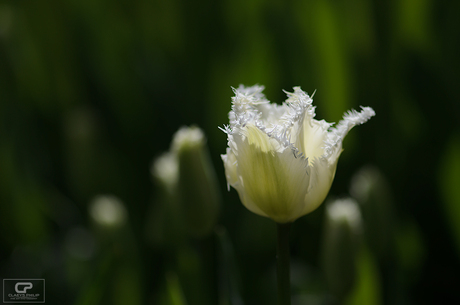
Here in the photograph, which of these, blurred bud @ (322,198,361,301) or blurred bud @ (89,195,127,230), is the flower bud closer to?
blurred bud @ (89,195,127,230)

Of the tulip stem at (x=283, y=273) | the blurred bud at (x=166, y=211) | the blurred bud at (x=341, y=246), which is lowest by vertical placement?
the tulip stem at (x=283, y=273)

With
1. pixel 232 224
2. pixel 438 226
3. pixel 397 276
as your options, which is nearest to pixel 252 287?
pixel 232 224

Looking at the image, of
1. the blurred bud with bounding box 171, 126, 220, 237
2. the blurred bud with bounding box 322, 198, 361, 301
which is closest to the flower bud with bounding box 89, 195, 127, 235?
the blurred bud with bounding box 171, 126, 220, 237

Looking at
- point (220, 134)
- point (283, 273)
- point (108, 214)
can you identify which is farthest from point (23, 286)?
point (283, 273)

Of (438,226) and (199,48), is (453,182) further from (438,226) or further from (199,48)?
(199,48)

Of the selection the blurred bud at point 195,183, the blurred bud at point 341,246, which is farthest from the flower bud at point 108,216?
the blurred bud at point 341,246

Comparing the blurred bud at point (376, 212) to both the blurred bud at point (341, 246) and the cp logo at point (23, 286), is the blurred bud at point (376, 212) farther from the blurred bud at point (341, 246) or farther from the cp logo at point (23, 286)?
the cp logo at point (23, 286)
